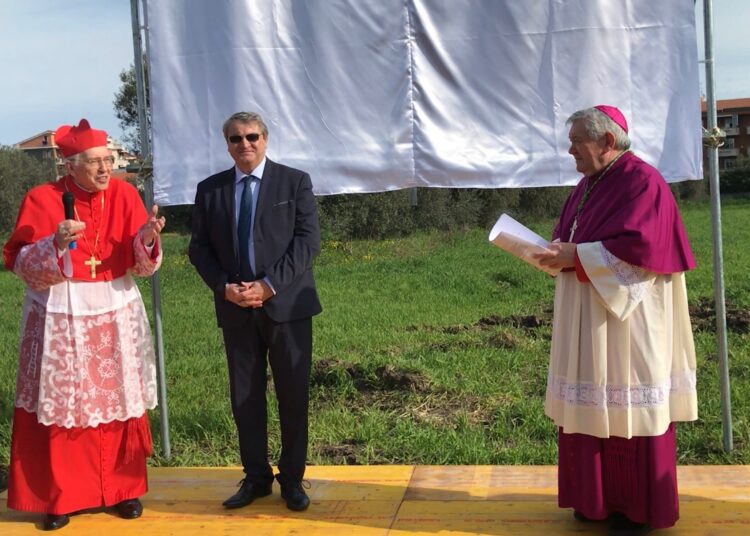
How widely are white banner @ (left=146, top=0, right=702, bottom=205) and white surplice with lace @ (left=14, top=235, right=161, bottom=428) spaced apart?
37.3 inches

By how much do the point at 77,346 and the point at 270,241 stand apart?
3.19 ft

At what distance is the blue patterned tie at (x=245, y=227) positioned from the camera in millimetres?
3979

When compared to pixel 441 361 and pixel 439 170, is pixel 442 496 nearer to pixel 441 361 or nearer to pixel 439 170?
pixel 439 170

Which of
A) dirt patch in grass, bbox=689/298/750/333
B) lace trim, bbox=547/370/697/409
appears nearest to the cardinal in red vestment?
lace trim, bbox=547/370/697/409

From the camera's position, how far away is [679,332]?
12.0 feet

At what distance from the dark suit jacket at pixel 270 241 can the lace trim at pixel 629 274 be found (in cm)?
128

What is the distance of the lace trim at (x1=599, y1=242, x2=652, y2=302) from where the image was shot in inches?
137

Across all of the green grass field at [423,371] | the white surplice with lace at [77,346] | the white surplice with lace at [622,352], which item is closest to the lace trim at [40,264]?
the white surplice with lace at [77,346]

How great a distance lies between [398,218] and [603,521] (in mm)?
16656

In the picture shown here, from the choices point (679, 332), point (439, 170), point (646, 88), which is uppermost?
point (646, 88)

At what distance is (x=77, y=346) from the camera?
397cm

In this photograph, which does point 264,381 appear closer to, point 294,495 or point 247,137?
point 294,495

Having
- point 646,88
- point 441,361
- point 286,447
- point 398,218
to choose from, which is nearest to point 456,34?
point 646,88

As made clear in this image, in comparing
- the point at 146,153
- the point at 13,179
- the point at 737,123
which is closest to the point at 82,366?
the point at 146,153
